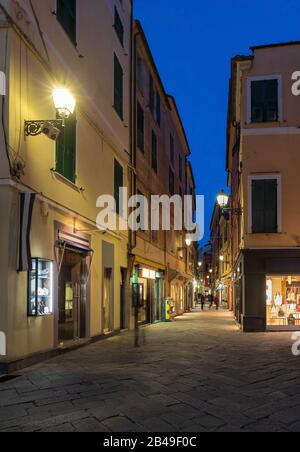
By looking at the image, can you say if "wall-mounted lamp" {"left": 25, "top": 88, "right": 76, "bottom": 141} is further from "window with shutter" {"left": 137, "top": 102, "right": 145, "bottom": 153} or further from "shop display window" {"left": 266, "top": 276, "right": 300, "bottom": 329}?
"window with shutter" {"left": 137, "top": 102, "right": 145, "bottom": 153}

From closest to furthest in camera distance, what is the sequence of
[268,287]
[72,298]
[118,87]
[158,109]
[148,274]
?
[72,298] → [118,87] → [268,287] → [148,274] → [158,109]

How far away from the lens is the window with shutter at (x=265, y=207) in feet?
65.6

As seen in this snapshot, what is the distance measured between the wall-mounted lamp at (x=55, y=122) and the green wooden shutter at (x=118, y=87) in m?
8.16

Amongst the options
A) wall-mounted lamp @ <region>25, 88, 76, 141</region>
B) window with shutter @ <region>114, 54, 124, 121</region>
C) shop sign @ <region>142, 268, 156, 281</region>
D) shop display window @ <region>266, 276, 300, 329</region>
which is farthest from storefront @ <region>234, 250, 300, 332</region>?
wall-mounted lamp @ <region>25, 88, 76, 141</region>

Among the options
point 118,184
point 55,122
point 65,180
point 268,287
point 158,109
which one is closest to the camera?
point 55,122

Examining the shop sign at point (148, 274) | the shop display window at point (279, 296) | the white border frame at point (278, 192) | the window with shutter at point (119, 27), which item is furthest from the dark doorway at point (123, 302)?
the window with shutter at point (119, 27)

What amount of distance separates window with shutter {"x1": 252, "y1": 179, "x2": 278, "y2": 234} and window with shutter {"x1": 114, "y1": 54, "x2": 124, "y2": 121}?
18.3 feet

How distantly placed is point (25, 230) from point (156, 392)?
3.91m

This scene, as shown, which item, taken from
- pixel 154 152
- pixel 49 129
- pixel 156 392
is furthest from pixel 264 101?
pixel 156 392

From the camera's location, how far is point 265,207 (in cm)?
2006

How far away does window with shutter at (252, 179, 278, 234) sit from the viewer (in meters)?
20.0

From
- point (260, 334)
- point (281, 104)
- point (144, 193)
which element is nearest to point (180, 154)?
point (144, 193)

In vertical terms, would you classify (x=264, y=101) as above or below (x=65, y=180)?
above

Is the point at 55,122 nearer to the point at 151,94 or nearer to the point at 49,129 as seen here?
the point at 49,129
